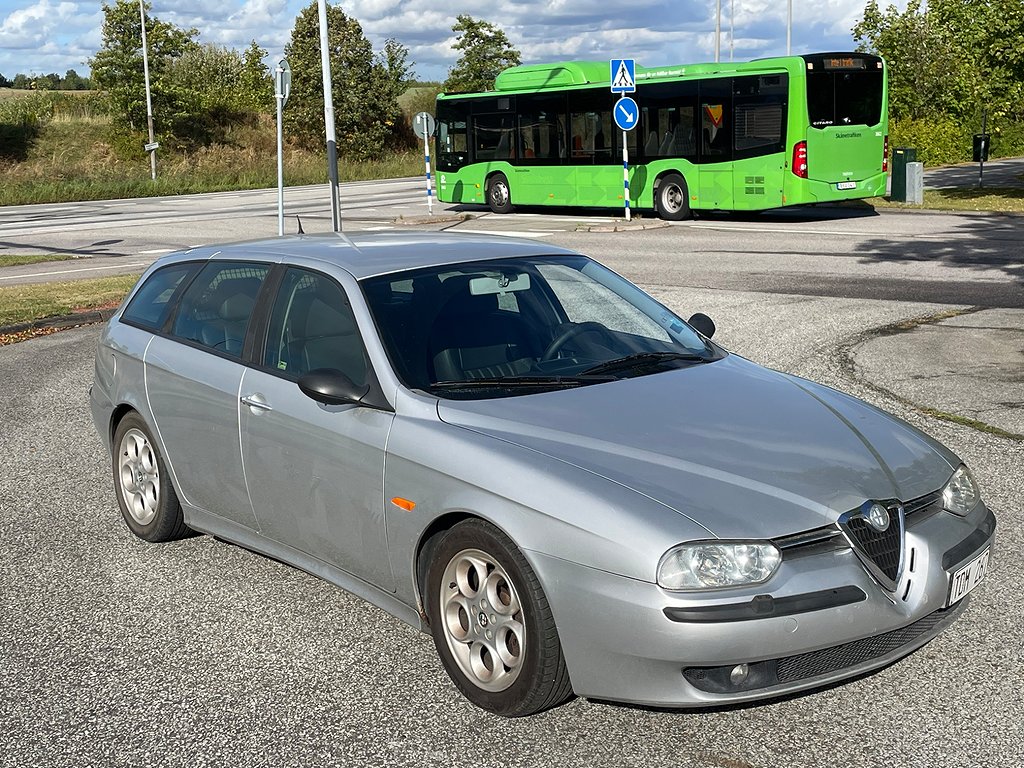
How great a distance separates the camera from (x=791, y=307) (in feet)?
44.1

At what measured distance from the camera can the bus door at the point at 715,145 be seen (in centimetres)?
2484

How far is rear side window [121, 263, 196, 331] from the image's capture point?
20.2ft

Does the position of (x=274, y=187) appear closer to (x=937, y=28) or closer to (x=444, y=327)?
(x=937, y=28)

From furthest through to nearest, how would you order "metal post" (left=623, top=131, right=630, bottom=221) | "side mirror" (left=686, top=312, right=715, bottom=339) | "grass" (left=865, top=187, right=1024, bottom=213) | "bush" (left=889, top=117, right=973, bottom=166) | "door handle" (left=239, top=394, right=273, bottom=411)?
"bush" (left=889, top=117, right=973, bottom=166) < "grass" (left=865, top=187, right=1024, bottom=213) < "metal post" (left=623, top=131, right=630, bottom=221) < "side mirror" (left=686, top=312, right=715, bottom=339) < "door handle" (left=239, top=394, right=273, bottom=411)

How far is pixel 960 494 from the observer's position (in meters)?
4.29

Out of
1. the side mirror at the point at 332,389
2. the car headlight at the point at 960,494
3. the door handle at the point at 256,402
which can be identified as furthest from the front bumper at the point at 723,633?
the door handle at the point at 256,402

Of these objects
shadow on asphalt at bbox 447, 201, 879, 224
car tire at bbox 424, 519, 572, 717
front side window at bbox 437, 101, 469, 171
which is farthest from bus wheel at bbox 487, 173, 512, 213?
car tire at bbox 424, 519, 572, 717

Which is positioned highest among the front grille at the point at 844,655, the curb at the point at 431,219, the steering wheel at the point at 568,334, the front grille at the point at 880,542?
the steering wheel at the point at 568,334

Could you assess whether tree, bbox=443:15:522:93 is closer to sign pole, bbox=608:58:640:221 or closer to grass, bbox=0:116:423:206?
grass, bbox=0:116:423:206

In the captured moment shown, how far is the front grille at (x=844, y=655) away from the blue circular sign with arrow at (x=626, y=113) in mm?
21768

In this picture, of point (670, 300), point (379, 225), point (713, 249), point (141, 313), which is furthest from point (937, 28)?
point (141, 313)

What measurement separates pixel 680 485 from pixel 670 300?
10473mm

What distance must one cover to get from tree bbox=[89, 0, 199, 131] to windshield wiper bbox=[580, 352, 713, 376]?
58154mm

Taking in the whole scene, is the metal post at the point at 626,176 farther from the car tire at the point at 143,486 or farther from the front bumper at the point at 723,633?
the front bumper at the point at 723,633
